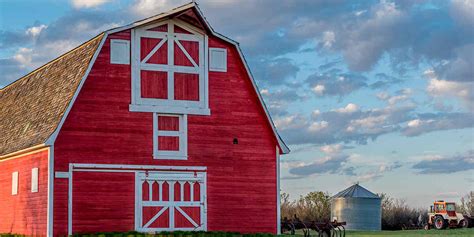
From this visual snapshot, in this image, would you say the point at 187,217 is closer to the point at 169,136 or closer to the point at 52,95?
the point at 169,136

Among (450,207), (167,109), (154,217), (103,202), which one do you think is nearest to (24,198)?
(103,202)

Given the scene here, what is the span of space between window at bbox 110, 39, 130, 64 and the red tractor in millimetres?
32235

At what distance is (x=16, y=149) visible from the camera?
1216 inches

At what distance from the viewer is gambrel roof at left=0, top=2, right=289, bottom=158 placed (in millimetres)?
28719

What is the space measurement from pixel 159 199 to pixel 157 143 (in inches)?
74.7

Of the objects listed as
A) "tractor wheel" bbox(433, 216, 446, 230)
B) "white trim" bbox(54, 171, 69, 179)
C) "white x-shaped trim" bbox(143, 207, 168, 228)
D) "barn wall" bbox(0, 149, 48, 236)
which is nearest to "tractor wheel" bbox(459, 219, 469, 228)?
"tractor wheel" bbox(433, 216, 446, 230)

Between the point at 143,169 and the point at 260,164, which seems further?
the point at 260,164

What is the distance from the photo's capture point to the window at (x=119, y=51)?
2934cm

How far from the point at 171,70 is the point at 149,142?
260 cm

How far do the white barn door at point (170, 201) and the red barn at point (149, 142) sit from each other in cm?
4

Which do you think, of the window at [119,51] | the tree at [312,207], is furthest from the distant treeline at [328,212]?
the window at [119,51]

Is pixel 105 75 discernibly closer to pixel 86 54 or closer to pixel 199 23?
pixel 86 54

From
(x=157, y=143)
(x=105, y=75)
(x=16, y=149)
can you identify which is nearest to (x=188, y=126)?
(x=157, y=143)

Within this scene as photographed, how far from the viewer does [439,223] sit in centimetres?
5603
